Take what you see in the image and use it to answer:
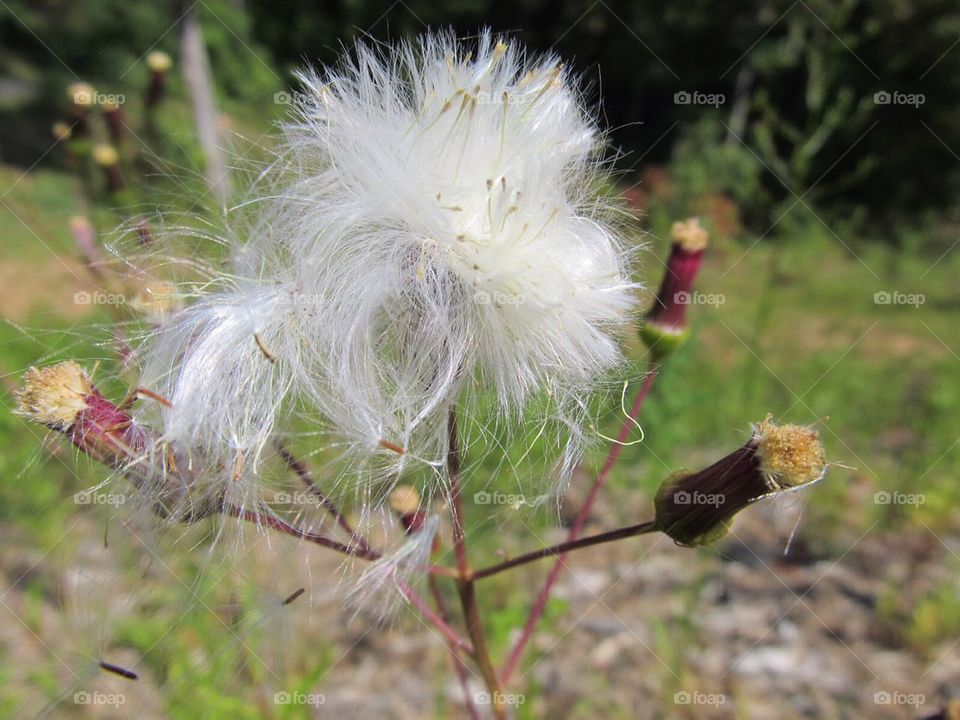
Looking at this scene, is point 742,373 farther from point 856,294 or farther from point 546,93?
point 856,294

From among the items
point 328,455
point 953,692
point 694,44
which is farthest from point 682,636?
point 694,44

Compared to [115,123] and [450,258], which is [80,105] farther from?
[450,258]

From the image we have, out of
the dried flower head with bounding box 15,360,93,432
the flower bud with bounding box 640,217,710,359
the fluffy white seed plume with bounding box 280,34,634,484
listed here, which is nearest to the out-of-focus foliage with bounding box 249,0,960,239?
the flower bud with bounding box 640,217,710,359

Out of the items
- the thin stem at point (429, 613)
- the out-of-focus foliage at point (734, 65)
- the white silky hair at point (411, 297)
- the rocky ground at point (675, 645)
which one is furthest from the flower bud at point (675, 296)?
the out-of-focus foliage at point (734, 65)

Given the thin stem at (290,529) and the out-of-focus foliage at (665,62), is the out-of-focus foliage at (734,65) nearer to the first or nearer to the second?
the out-of-focus foliage at (665,62)

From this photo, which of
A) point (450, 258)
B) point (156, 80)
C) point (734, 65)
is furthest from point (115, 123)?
point (734, 65)

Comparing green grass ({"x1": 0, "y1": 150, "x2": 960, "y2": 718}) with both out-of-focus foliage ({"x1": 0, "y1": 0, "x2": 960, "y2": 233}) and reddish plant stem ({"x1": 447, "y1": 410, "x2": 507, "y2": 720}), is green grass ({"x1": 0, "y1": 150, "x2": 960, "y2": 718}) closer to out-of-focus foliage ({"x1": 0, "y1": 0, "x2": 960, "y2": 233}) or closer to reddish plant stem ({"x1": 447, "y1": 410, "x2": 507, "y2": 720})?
reddish plant stem ({"x1": 447, "y1": 410, "x2": 507, "y2": 720})
